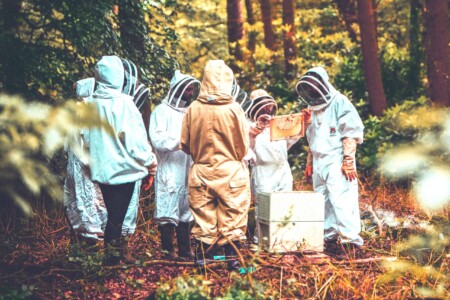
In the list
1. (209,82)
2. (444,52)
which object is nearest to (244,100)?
(209,82)

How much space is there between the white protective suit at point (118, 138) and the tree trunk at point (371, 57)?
382 inches

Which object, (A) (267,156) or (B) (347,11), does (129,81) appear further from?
(B) (347,11)

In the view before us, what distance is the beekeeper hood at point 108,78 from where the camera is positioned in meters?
6.88

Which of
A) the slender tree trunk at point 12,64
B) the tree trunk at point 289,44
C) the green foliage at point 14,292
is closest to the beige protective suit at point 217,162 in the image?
the green foliage at point 14,292

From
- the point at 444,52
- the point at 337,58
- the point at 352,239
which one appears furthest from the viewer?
the point at 337,58

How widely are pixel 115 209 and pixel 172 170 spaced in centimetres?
111

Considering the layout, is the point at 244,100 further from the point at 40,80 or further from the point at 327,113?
the point at 40,80

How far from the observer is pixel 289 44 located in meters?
18.7

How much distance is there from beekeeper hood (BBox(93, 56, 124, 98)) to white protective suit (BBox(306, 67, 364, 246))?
101 inches

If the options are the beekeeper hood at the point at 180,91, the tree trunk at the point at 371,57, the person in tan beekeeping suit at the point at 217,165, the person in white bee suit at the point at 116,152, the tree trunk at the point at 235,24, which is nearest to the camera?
the person in white bee suit at the point at 116,152

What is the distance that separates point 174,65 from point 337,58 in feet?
28.4

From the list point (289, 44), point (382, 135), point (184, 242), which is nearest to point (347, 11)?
point (289, 44)

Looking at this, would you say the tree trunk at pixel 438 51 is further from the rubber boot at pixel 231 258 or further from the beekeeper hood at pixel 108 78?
the beekeeper hood at pixel 108 78

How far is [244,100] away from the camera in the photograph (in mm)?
9297
